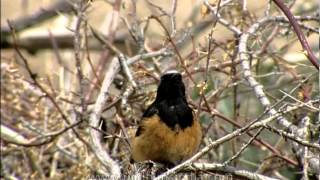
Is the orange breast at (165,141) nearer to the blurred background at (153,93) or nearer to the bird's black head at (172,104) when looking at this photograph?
the bird's black head at (172,104)

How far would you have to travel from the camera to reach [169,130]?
4590 millimetres

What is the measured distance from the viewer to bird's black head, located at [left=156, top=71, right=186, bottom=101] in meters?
4.60

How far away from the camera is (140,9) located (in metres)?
12.0

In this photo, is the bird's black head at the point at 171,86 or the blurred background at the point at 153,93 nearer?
the bird's black head at the point at 171,86

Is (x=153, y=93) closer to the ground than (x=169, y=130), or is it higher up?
higher up

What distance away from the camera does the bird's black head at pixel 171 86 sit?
181 inches

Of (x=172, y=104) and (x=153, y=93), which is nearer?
(x=172, y=104)

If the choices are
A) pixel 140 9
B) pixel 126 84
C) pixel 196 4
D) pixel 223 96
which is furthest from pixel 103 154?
pixel 140 9

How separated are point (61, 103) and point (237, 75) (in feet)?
5.38

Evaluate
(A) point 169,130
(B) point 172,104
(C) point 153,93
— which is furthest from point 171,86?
(C) point 153,93

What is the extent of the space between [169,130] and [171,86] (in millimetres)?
257

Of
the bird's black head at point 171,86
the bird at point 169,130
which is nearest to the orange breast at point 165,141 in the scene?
the bird at point 169,130

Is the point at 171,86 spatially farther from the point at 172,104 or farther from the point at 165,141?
the point at 165,141

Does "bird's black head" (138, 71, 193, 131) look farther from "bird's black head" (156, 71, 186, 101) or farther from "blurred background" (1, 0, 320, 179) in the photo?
"blurred background" (1, 0, 320, 179)
